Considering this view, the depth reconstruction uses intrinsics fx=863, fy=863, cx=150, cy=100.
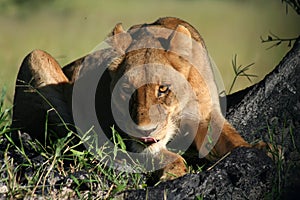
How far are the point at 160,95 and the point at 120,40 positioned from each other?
676 millimetres

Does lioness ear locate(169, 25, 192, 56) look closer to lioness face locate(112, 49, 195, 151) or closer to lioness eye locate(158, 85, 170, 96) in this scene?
lioness face locate(112, 49, 195, 151)

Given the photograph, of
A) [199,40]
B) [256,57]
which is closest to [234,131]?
[199,40]

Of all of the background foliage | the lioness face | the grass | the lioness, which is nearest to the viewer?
the grass

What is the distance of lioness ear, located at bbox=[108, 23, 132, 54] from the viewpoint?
6.45 meters

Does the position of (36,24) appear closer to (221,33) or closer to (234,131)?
(221,33)

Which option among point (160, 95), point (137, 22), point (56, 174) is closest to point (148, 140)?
point (160, 95)

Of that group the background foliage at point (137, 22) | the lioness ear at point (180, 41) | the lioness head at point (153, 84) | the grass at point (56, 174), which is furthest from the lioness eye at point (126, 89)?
the background foliage at point (137, 22)

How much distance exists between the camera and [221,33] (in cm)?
1535

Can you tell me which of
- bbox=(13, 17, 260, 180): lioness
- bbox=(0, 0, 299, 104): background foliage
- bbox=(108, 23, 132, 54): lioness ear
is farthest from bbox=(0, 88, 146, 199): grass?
bbox=(0, 0, 299, 104): background foliage

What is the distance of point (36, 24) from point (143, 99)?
10.2 m

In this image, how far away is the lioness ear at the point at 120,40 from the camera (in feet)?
21.1

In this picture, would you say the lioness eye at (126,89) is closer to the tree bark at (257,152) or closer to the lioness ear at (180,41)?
the lioness ear at (180,41)

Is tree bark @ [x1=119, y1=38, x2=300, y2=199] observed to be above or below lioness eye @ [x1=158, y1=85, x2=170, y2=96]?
below

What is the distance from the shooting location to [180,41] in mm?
6387
